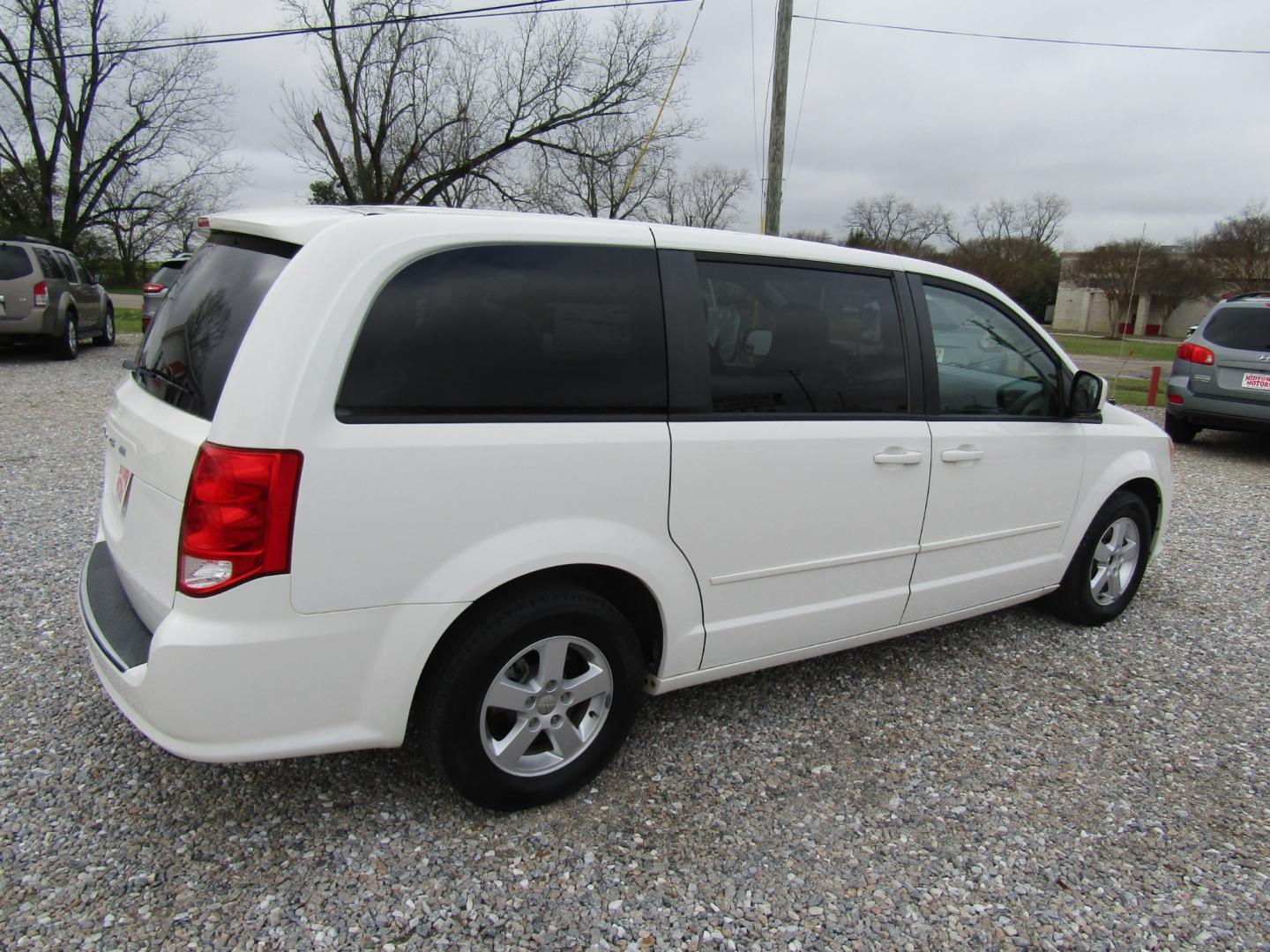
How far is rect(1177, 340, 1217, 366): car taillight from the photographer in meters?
8.62

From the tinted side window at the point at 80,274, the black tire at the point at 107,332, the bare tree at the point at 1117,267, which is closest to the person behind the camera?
the tinted side window at the point at 80,274

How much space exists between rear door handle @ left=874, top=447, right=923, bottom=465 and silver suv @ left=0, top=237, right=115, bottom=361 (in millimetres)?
12945

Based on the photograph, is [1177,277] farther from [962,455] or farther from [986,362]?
[962,455]

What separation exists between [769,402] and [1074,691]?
1967 millimetres

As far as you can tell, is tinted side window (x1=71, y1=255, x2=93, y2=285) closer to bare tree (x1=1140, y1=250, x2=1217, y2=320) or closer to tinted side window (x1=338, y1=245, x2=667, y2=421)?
tinted side window (x1=338, y1=245, x2=667, y2=421)

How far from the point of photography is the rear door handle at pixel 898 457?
9.68 feet

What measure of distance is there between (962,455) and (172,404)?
2.71 meters

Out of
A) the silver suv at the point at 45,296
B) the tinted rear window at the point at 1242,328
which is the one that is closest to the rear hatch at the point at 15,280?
the silver suv at the point at 45,296

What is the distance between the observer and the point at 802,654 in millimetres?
3037

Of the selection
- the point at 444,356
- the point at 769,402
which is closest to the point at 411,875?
the point at 444,356

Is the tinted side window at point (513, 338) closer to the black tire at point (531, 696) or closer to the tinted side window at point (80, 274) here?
the black tire at point (531, 696)

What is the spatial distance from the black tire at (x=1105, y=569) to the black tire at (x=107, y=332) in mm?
15986

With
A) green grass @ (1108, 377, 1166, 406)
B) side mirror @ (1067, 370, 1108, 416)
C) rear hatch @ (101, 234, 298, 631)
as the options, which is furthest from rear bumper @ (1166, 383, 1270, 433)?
rear hatch @ (101, 234, 298, 631)

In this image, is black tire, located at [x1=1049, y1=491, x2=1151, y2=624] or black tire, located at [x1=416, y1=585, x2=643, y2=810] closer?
black tire, located at [x1=416, y1=585, x2=643, y2=810]
